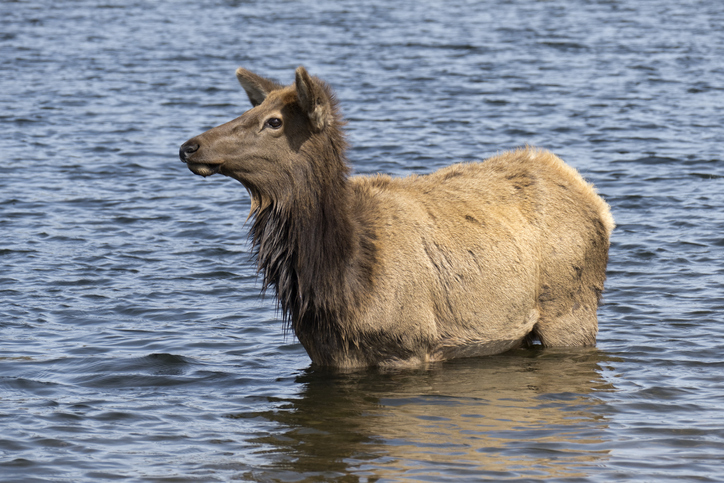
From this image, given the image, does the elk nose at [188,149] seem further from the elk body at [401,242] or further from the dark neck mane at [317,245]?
the dark neck mane at [317,245]

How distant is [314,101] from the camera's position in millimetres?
7281

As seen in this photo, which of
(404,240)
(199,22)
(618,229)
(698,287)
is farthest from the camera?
(199,22)

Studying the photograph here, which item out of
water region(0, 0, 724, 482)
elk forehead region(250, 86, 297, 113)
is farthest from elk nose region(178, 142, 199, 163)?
water region(0, 0, 724, 482)

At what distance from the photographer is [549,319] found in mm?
8461

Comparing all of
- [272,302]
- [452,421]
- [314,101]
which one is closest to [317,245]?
[314,101]

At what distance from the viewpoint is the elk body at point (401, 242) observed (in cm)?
742

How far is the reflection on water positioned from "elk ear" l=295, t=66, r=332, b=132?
2018 millimetres

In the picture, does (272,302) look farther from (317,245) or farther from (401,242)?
(317,245)

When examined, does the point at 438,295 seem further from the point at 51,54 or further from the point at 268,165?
the point at 51,54

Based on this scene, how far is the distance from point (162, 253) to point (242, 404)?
462 cm

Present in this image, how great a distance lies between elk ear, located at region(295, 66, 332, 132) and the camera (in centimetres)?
718

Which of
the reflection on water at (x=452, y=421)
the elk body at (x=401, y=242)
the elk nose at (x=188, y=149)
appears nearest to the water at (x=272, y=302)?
the reflection on water at (x=452, y=421)

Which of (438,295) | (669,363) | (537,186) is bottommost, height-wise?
(669,363)

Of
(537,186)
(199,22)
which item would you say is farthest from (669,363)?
(199,22)
